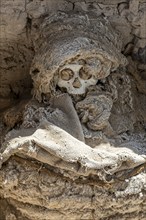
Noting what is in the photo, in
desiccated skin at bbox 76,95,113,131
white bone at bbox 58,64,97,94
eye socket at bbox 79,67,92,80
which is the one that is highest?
eye socket at bbox 79,67,92,80

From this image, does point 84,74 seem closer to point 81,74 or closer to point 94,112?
point 81,74

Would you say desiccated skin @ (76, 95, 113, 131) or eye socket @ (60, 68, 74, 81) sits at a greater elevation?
eye socket @ (60, 68, 74, 81)

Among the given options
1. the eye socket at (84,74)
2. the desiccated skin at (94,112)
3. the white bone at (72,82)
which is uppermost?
the eye socket at (84,74)

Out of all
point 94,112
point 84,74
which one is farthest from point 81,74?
point 94,112

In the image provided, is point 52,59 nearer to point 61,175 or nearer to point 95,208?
point 61,175

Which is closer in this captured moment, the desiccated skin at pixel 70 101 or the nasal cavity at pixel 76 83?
the desiccated skin at pixel 70 101

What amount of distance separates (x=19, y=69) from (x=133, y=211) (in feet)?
1.91

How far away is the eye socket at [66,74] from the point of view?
1.40m

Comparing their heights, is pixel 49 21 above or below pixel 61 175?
above

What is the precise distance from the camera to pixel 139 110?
1.57 metres

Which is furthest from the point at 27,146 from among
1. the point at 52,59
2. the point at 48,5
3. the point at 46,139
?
the point at 48,5

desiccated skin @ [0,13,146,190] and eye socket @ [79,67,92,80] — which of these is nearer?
desiccated skin @ [0,13,146,190]

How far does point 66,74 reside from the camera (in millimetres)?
1399

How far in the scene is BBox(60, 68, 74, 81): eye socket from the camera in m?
1.40
